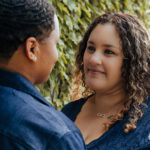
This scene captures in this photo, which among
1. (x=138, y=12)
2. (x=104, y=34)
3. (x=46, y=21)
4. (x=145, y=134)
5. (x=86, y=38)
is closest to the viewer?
(x=46, y=21)

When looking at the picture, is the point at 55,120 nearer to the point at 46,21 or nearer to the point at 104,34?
the point at 46,21

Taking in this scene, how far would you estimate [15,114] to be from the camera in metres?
0.92

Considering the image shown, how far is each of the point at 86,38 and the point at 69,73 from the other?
2.90ft

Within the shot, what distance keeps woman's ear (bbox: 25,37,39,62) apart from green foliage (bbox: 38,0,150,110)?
1508mm

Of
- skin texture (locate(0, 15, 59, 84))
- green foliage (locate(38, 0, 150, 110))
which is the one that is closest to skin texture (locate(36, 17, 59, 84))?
skin texture (locate(0, 15, 59, 84))

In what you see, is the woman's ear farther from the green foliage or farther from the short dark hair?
the green foliage

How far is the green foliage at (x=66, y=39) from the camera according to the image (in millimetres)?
2607

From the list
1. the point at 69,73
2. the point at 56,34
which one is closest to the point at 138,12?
the point at 69,73

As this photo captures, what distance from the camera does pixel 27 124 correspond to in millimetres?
920

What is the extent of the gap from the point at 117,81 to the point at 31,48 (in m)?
0.95

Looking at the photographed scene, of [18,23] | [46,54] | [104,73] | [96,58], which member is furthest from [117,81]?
[18,23]

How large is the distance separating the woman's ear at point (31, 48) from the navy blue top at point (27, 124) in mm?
92

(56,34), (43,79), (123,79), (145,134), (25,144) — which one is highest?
(56,34)

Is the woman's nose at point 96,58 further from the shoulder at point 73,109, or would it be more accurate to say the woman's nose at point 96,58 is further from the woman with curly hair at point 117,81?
the shoulder at point 73,109
